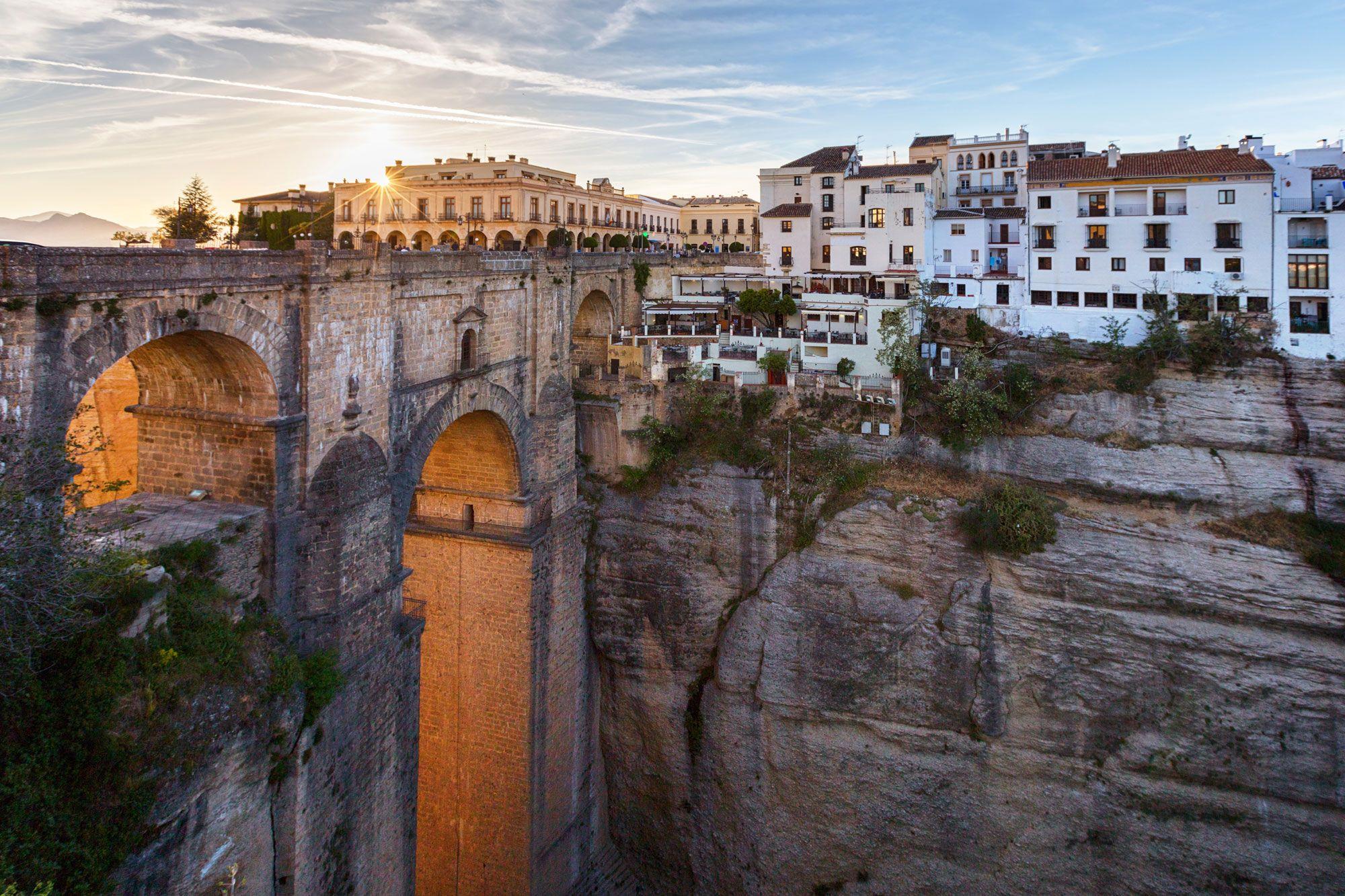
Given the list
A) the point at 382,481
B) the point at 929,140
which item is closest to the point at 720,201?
the point at 929,140

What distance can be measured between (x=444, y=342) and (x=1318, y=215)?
20823 mm

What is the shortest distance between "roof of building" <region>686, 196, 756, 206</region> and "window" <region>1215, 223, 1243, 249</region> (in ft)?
103

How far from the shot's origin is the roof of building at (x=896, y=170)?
32.0 m

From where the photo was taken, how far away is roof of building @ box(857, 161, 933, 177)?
105 feet

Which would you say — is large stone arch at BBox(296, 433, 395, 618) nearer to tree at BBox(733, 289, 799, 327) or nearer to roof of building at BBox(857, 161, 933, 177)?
tree at BBox(733, 289, 799, 327)

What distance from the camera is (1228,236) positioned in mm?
24109

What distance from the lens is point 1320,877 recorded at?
1831 centimetres

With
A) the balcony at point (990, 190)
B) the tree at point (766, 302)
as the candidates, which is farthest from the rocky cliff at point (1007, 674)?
the balcony at point (990, 190)

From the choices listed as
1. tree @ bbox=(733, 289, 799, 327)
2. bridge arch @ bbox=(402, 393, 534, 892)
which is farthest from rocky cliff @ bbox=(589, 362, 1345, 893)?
tree @ bbox=(733, 289, 799, 327)

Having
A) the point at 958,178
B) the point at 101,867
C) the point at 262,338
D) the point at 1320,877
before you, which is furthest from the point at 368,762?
the point at 958,178

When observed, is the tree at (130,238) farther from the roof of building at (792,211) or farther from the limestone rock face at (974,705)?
the roof of building at (792,211)

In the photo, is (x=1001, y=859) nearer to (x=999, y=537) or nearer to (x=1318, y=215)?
(x=999, y=537)

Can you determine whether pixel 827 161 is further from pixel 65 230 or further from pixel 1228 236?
pixel 65 230

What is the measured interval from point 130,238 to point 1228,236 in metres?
26.9
